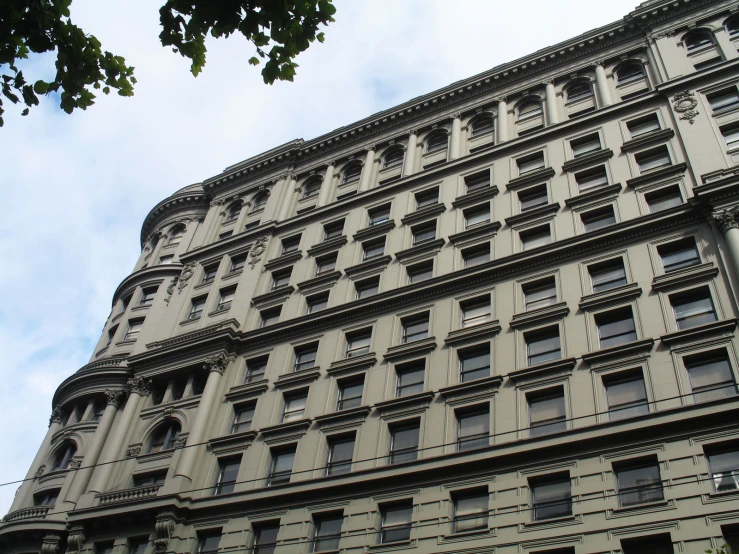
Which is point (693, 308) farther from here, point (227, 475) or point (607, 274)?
point (227, 475)

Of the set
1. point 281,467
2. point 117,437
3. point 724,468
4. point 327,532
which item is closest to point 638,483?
point 724,468

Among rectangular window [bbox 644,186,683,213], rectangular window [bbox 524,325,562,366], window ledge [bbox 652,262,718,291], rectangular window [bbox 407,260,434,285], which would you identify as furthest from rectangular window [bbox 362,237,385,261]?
window ledge [bbox 652,262,718,291]

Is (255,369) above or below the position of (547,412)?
above

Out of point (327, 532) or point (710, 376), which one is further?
point (327, 532)

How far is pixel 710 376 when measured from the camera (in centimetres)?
2712

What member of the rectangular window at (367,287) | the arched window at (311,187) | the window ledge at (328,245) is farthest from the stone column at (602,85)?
the arched window at (311,187)

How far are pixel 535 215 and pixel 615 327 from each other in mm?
9692

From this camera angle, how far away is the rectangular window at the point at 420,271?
40.2 meters

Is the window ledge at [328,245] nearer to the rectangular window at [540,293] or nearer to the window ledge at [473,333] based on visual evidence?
the window ledge at [473,333]

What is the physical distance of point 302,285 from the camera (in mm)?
43906

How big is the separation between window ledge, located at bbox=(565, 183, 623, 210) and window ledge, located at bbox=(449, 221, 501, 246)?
3997 millimetres

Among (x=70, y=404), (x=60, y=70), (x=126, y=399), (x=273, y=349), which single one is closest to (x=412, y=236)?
(x=273, y=349)

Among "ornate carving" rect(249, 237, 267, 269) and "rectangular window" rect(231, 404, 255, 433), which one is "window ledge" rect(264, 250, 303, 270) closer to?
"ornate carving" rect(249, 237, 267, 269)

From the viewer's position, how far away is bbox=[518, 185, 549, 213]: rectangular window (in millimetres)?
40750
